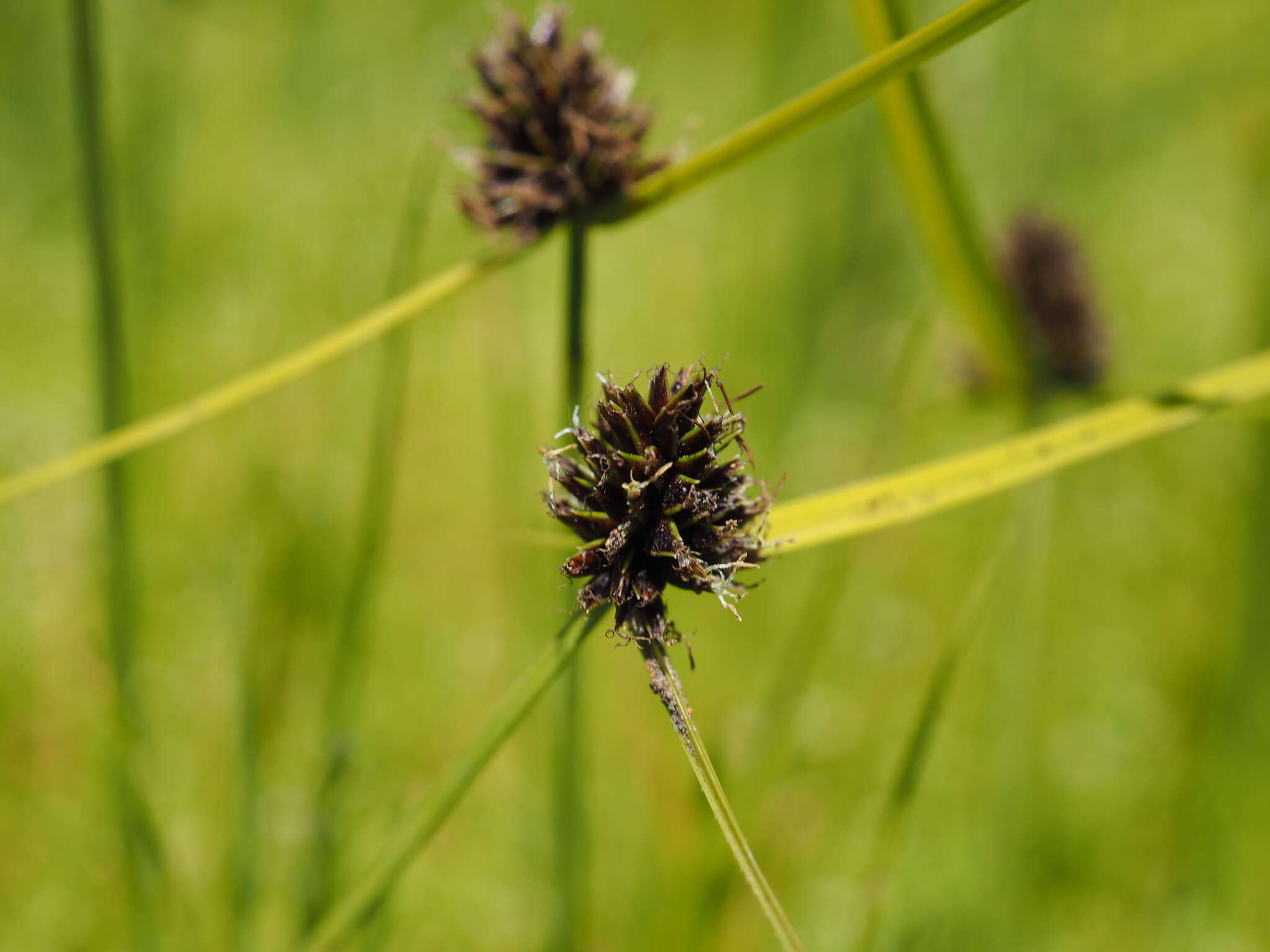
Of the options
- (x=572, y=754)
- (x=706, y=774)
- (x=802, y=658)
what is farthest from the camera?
(x=802, y=658)

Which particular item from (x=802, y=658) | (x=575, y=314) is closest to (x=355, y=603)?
(x=575, y=314)

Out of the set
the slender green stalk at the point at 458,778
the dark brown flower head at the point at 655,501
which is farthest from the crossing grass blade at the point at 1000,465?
the slender green stalk at the point at 458,778

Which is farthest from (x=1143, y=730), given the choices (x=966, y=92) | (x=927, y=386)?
(x=966, y=92)

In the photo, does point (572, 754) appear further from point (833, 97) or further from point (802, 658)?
point (833, 97)

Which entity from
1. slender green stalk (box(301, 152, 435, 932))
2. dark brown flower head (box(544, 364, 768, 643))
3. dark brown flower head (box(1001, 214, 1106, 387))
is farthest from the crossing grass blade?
dark brown flower head (box(1001, 214, 1106, 387))

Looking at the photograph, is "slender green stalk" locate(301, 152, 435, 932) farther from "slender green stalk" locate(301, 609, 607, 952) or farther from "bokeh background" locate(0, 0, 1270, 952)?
"slender green stalk" locate(301, 609, 607, 952)

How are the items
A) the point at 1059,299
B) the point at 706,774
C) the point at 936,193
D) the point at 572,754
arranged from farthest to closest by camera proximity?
the point at 1059,299 < the point at 572,754 < the point at 936,193 < the point at 706,774
